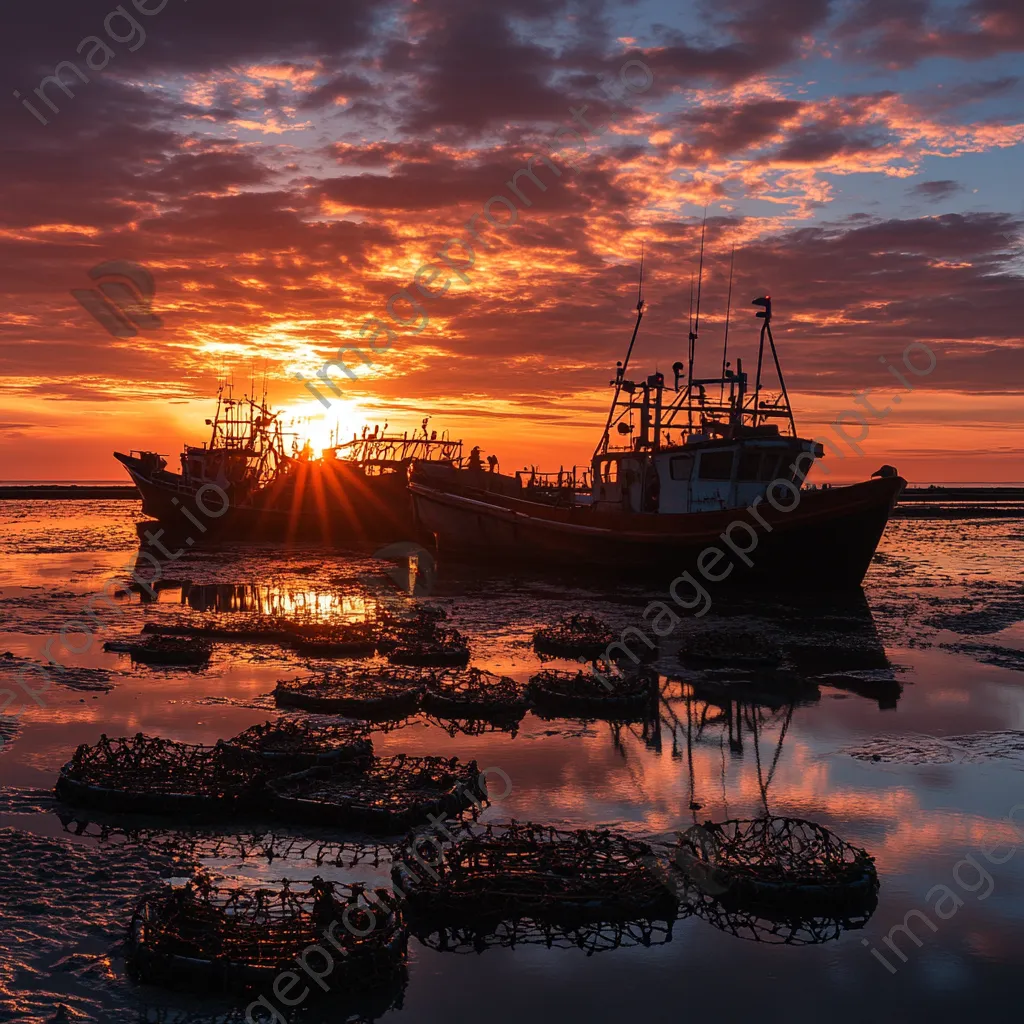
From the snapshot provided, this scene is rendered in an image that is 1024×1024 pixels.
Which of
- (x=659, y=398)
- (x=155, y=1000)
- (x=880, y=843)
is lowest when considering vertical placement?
(x=155, y=1000)

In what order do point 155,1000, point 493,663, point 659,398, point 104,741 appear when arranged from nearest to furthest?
point 155,1000, point 104,741, point 493,663, point 659,398

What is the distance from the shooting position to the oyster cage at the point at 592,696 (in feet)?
46.0

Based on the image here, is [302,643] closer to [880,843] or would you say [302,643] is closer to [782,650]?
[782,650]

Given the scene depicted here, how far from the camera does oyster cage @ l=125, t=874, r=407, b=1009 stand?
6.26m

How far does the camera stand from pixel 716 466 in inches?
1192

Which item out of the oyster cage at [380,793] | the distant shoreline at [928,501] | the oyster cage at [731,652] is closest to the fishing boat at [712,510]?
the oyster cage at [731,652]

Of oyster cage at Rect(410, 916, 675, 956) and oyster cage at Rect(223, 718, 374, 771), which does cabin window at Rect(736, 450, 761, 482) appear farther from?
oyster cage at Rect(410, 916, 675, 956)

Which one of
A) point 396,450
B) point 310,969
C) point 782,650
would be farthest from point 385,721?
point 396,450

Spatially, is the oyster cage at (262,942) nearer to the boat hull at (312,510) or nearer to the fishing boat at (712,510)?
the fishing boat at (712,510)

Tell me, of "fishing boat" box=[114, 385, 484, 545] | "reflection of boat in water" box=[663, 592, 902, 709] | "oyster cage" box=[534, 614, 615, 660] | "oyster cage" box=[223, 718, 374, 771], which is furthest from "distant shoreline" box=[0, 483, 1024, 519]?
"oyster cage" box=[223, 718, 374, 771]

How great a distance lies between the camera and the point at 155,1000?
6152 mm

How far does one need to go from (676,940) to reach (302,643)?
1331cm

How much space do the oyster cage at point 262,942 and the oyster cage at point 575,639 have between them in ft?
39.1

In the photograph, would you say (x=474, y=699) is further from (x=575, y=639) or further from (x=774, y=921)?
(x=774, y=921)
